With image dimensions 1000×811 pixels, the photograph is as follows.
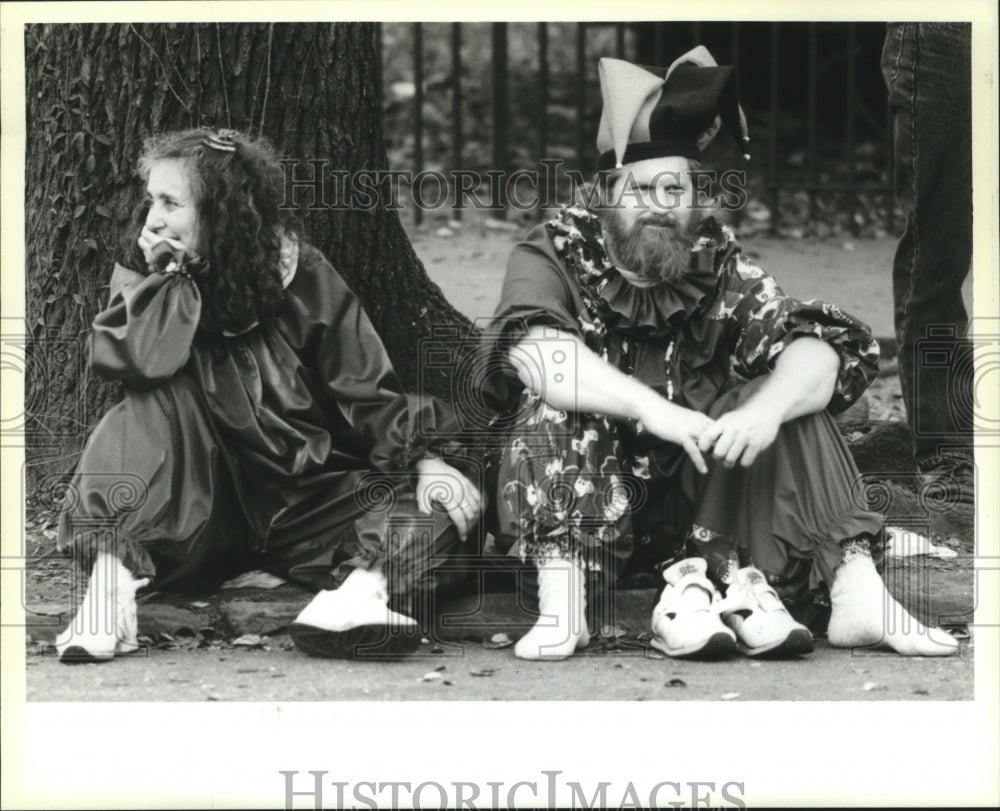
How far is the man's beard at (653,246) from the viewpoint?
4.59m

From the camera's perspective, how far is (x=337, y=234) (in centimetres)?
521

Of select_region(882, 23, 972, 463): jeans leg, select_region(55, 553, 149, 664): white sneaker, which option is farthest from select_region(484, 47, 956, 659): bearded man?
select_region(55, 553, 149, 664): white sneaker

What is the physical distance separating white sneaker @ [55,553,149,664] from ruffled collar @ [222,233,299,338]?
2.31ft

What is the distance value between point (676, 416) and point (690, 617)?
526 millimetres

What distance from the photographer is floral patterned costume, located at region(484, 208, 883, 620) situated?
14.9 ft

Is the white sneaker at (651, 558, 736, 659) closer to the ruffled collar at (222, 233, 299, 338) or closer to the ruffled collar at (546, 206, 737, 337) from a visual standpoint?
the ruffled collar at (546, 206, 737, 337)

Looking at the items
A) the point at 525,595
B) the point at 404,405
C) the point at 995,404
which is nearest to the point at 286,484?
the point at 404,405

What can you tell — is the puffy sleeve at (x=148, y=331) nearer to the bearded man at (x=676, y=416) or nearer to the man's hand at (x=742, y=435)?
the bearded man at (x=676, y=416)

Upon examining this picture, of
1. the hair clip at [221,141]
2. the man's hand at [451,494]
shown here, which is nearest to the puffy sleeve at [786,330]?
the man's hand at [451,494]

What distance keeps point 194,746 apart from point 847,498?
1.82m

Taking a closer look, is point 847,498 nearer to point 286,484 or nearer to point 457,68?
point 286,484

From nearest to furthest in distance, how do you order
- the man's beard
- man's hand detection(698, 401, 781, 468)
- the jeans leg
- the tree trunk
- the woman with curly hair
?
man's hand detection(698, 401, 781, 468), the woman with curly hair, the man's beard, the tree trunk, the jeans leg

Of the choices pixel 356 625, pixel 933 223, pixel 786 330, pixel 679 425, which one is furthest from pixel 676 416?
pixel 933 223

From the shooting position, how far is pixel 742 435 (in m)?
4.37
